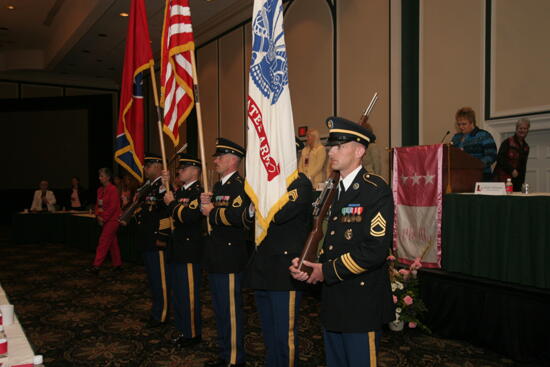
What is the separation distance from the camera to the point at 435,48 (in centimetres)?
539

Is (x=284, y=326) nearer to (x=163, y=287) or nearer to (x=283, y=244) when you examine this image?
(x=283, y=244)

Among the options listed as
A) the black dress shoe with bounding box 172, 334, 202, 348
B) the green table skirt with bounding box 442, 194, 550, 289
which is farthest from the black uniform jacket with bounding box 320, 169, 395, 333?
the black dress shoe with bounding box 172, 334, 202, 348

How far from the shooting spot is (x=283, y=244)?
2506 mm

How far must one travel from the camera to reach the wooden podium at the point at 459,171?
11.8ft

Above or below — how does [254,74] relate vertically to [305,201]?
above

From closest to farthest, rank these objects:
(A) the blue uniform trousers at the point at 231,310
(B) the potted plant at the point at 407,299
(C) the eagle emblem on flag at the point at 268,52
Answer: (C) the eagle emblem on flag at the point at 268,52 → (A) the blue uniform trousers at the point at 231,310 → (B) the potted plant at the point at 407,299

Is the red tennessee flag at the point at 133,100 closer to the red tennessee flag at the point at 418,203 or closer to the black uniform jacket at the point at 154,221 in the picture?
the black uniform jacket at the point at 154,221

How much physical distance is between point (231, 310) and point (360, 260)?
134 centimetres

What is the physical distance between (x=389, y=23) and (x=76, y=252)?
6.45 m

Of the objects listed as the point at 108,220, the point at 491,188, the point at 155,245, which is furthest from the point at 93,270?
the point at 491,188

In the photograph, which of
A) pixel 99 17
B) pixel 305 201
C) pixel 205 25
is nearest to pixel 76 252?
pixel 99 17

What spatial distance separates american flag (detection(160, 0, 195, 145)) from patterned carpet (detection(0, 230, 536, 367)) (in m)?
1.55

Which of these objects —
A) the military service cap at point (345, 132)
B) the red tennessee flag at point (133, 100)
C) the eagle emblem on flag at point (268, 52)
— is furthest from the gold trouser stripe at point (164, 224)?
the military service cap at point (345, 132)

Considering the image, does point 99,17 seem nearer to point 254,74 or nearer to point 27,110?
point 27,110
